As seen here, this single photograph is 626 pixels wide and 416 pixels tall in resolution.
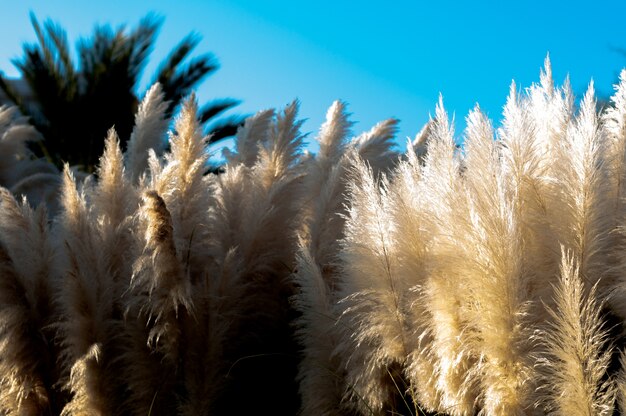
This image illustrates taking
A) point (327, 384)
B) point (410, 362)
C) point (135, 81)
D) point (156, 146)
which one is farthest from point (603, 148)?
point (135, 81)

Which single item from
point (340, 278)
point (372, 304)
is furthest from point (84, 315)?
point (372, 304)

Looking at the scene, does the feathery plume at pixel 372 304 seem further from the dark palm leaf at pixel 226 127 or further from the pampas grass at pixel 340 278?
the dark palm leaf at pixel 226 127

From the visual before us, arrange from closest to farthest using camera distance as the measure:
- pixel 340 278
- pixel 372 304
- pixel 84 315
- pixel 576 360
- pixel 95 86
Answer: pixel 576 360 → pixel 372 304 → pixel 340 278 → pixel 84 315 → pixel 95 86

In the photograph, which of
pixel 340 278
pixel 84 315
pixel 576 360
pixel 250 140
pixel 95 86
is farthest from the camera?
pixel 95 86

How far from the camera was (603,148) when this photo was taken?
1648 mm

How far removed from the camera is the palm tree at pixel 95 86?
10461 mm

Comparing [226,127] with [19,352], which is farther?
[226,127]

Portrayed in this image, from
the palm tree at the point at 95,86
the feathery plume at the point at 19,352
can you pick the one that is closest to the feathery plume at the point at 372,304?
the feathery plume at the point at 19,352

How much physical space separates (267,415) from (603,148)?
3.82ft

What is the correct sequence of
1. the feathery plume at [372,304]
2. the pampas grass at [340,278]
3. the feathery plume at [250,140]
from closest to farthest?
1. the pampas grass at [340,278]
2. the feathery plume at [372,304]
3. the feathery plume at [250,140]

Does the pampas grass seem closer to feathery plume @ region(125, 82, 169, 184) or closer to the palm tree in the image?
feathery plume @ region(125, 82, 169, 184)

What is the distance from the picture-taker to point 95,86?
34.2ft

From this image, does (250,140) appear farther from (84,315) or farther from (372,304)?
(372,304)

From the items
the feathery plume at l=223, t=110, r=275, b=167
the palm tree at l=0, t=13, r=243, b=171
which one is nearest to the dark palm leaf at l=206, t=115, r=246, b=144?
the palm tree at l=0, t=13, r=243, b=171
